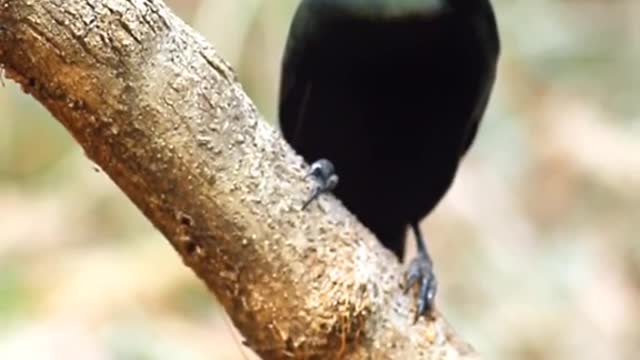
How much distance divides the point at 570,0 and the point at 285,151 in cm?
271

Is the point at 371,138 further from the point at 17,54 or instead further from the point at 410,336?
the point at 17,54

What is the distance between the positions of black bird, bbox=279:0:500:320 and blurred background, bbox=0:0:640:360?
643 mm

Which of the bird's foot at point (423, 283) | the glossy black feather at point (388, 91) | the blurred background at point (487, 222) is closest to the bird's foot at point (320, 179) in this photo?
the bird's foot at point (423, 283)

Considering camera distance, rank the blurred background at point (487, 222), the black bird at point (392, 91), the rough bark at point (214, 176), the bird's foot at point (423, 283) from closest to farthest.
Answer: the rough bark at point (214, 176)
the bird's foot at point (423, 283)
the black bird at point (392, 91)
the blurred background at point (487, 222)

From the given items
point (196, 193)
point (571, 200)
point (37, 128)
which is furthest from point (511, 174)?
point (196, 193)

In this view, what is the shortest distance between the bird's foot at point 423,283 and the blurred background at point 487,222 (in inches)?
29.7

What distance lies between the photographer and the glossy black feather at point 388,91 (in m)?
1.91

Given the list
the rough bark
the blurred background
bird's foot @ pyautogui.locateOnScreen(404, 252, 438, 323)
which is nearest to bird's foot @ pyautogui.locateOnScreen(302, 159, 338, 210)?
the rough bark

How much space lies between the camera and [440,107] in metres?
2.00

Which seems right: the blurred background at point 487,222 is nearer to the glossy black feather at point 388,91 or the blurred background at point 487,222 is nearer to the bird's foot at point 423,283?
the glossy black feather at point 388,91

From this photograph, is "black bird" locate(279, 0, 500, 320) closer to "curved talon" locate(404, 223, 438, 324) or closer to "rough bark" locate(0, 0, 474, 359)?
"curved talon" locate(404, 223, 438, 324)

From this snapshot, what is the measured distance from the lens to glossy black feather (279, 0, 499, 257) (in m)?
1.91

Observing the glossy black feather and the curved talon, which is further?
the glossy black feather

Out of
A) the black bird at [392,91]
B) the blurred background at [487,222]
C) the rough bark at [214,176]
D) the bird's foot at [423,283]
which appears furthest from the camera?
the blurred background at [487,222]
